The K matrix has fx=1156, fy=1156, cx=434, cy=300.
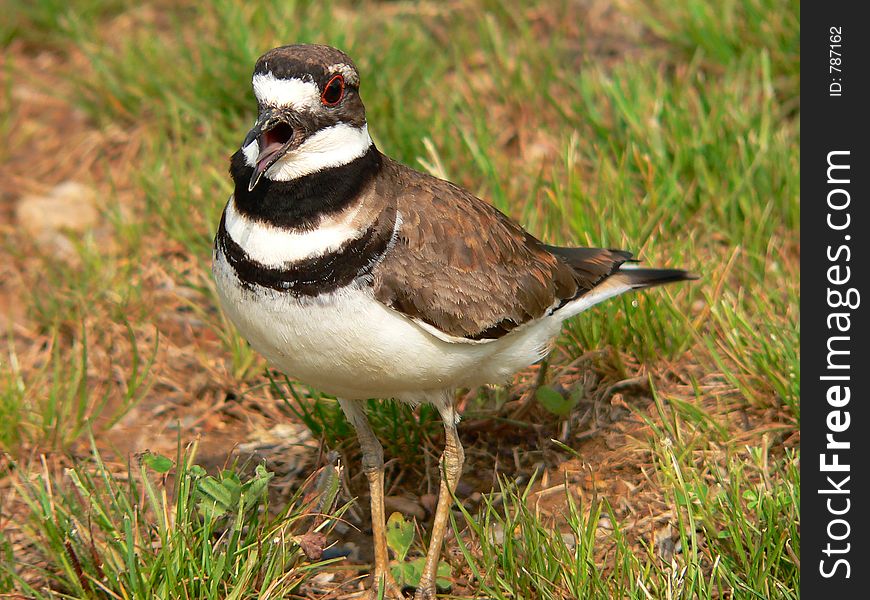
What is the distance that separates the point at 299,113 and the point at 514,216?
246 cm

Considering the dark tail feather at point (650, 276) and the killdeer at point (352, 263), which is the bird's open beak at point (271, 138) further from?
the dark tail feather at point (650, 276)

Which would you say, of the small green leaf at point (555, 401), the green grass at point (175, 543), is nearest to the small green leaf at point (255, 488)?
the green grass at point (175, 543)

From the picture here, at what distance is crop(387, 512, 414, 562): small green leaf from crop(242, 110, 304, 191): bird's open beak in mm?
1548

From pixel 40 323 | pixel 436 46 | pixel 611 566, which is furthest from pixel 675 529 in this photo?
pixel 436 46

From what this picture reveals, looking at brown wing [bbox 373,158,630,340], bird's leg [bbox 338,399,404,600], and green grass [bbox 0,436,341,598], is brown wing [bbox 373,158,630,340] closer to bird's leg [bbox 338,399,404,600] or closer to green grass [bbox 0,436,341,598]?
bird's leg [bbox 338,399,404,600]

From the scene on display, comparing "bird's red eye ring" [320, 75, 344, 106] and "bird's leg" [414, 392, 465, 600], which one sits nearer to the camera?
"bird's red eye ring" [320, 75, 344, 106]

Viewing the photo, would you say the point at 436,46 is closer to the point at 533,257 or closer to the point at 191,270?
the point at 191,270

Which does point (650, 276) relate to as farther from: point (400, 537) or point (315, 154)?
point (315, 154)

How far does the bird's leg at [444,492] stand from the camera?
14.5 feet

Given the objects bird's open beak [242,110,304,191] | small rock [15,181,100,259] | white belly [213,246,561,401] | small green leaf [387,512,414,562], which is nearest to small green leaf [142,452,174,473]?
white belly [213,246,561,401]

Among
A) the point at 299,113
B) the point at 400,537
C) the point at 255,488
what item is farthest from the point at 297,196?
the point at 400,537

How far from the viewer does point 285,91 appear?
3.83m

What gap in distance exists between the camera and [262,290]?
3.91 m

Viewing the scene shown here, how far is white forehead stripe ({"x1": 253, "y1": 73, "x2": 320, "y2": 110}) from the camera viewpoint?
3.83m
